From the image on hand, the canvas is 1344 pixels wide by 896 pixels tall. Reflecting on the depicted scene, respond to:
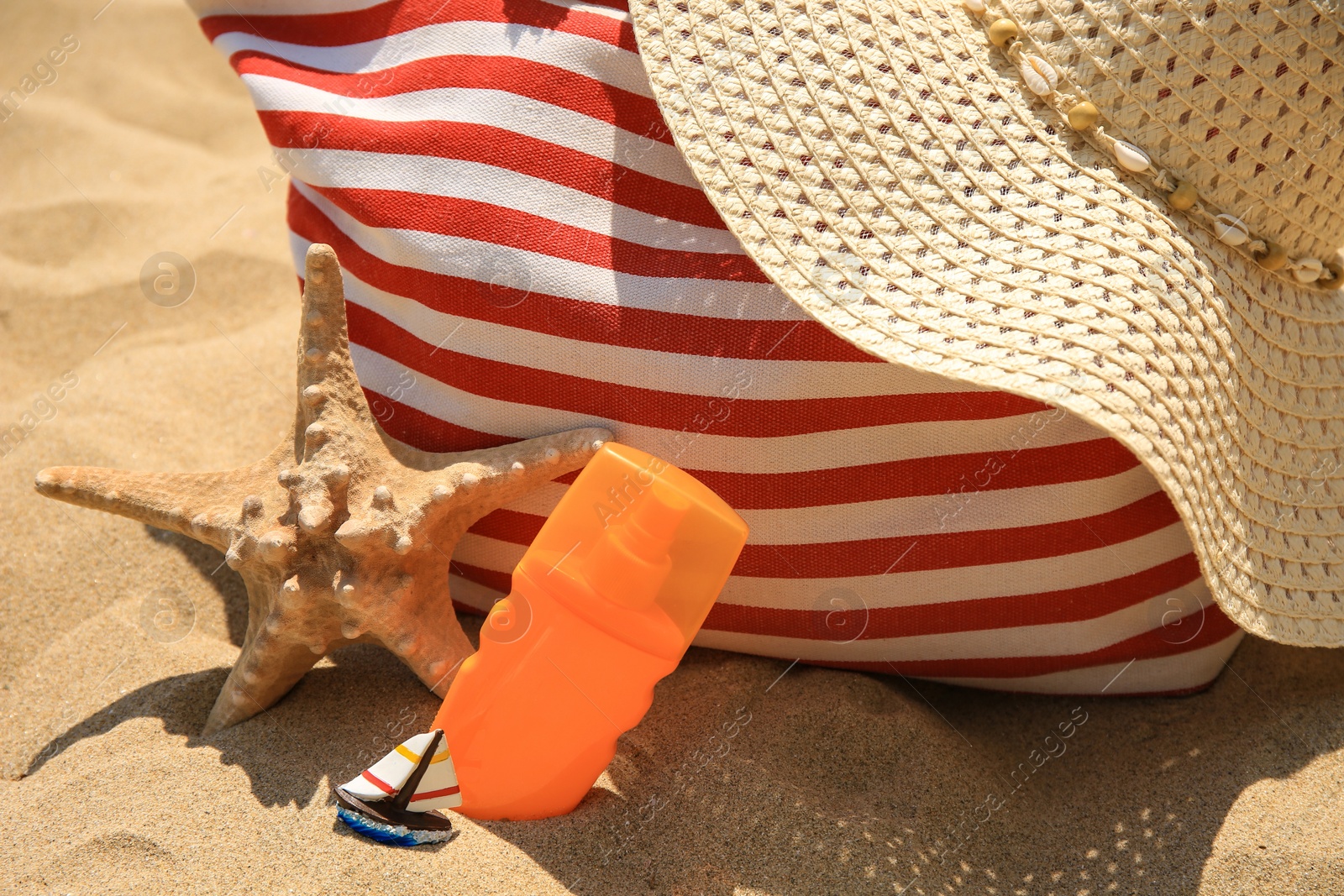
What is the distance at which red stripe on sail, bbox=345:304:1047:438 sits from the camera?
4.32 feet

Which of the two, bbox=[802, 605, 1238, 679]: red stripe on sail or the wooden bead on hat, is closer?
the wooden bead on hat

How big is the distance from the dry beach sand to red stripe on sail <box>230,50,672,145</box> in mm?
868

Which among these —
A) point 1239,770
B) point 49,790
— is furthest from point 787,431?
point 49,790

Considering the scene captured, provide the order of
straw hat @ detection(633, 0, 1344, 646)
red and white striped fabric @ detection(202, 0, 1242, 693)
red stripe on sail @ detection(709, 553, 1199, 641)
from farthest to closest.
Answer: red stripe on sail @ detection(709, 553, 1199, 641) → red and white striped fabric @ detection(202, 0, 1242, 693) → straw hat @ detection(633, 0, 1344, 646)

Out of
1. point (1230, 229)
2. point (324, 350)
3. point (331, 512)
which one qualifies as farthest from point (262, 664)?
point (1230, 229)

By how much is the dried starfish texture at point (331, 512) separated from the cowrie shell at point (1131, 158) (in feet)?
2.55

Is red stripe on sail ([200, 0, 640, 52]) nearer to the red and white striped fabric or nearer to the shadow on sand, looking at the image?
the red and white striped fabric

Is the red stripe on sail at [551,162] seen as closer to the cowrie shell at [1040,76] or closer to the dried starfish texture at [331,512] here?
the dried starfish texture at [331,512]

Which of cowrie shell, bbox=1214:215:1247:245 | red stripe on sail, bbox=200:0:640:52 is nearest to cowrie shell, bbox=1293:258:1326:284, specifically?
cowrie shell, bbox=1214:215:1247:245

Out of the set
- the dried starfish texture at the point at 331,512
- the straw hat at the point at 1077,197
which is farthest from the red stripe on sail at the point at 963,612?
the dried starfish texture at the point at 331,512

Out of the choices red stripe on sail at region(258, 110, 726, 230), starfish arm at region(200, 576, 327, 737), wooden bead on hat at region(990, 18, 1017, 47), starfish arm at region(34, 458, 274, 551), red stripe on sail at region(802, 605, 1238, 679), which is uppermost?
wooden bead on hat at region(990, 18, 1017, 47)

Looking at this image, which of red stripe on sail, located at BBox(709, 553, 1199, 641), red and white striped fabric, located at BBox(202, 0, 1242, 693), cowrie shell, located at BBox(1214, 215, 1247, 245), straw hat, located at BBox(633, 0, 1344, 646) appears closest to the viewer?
straw hat, located at BBox(633, 0, 1344, 646)

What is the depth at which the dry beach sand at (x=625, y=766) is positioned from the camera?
1203 mm

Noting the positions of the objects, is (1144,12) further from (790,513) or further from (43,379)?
(43,379)
